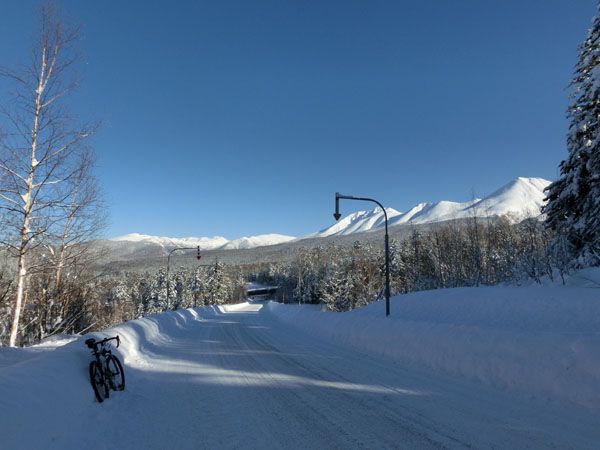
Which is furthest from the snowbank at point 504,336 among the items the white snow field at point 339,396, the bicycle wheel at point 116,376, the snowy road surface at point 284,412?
the bicycle wheel at point 116,376

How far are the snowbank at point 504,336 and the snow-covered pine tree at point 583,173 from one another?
72.8 inches

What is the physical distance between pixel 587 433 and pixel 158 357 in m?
10.3

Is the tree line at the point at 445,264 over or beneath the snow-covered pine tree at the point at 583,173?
beneath

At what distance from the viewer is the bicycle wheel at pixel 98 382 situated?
17.7 ft

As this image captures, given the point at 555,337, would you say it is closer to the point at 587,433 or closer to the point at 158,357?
the point at 587,433

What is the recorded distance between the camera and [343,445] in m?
3.99

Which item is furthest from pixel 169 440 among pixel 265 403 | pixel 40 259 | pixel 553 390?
pixel 40 259

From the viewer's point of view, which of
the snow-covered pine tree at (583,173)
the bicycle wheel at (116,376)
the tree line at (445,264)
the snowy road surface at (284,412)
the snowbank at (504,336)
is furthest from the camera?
the tree line at (445,264)

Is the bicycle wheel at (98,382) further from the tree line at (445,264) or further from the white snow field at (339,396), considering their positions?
the tree line at (445,264)

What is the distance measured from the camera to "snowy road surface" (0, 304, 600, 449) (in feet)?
13.1

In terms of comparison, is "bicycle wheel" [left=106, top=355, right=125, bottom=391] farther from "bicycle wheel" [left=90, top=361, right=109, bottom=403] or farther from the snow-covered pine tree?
the snow-covered pine tree

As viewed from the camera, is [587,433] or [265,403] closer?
[587,433]

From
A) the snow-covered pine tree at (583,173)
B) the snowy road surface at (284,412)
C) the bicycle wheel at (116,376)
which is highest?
the snow-covered pine tree at (583,173)

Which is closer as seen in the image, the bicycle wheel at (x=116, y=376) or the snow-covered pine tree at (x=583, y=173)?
the bicycle wheel at (x=116, y=376)
